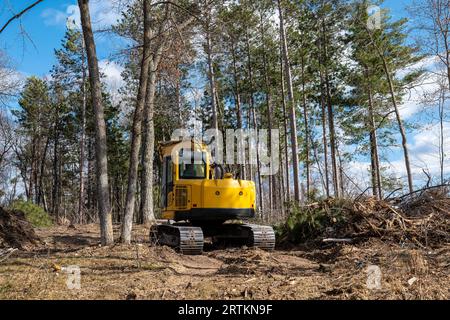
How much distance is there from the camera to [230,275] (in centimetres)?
676

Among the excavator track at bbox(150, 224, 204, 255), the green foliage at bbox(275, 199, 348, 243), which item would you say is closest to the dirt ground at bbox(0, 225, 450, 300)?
the excavator track at bbox(150, 224, 204, 255)

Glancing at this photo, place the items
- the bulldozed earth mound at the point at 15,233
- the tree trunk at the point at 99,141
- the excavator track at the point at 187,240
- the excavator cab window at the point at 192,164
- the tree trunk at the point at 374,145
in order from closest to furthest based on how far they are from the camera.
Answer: the tree trunk at the point at 99,141 < the excavator track at the point at 187,240 < the bulldozed earth mound at the point at 15,233 < the excavator cab window at the point at 192,164 < the tree trunk at the point at 374,145

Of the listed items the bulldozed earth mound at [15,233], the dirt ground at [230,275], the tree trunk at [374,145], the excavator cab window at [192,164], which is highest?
the tree trunk at [374,145]

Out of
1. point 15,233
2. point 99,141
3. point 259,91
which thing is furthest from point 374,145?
point 15,233

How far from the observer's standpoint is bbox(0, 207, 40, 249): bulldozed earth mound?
982 cm

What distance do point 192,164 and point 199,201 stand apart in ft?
3.70

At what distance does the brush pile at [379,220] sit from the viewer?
8.85m

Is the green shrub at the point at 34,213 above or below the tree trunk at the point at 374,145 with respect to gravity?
below

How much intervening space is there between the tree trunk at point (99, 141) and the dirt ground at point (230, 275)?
543 mm

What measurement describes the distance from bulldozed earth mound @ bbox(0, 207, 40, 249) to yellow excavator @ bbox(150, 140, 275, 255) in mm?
2943

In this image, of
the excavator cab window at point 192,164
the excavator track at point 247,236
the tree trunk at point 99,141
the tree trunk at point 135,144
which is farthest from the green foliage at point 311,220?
the tree trunk at point 99,141

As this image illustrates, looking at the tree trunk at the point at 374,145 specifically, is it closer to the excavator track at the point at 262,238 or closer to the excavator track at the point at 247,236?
the excavator track at the point at 247,236

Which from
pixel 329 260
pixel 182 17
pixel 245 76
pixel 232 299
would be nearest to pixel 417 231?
pixel 329 260

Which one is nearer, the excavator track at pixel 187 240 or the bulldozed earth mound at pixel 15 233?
the excavator track at pixel 187 240
